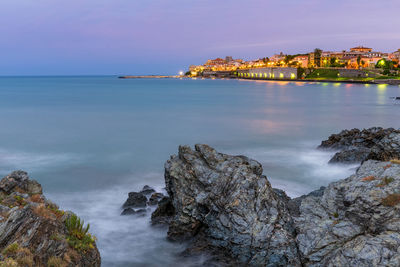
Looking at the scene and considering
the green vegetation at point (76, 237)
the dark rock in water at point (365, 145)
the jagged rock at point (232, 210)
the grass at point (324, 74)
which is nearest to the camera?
the green vegetation at point (76, 237)

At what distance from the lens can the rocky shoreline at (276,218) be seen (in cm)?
881

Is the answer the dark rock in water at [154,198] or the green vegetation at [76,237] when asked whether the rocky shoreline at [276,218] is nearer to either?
the dark rock in water at [154,198]

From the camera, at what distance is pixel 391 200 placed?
30.9 ft

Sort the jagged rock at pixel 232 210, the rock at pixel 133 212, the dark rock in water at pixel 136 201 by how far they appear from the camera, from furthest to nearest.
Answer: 1. the dark rock in water at pixel 136 201
2. the rock at pixel 133 212
3. the jagged rock at pixel 232 210

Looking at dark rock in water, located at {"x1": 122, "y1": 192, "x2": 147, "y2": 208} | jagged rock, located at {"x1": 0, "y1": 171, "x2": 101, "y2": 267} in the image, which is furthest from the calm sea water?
jagged rock, located at {"x1": 0, "y1": 171, "x2": 101, "y2": 267}

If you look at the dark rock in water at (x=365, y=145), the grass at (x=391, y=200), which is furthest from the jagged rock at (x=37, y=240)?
the dark rock in water at (x=365, y=145)

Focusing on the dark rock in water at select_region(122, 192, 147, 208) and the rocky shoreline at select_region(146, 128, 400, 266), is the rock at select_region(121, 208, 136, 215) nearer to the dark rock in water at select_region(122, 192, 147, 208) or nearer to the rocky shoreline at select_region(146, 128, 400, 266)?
the dark rock in water at select_region(122, 192, 147, 208)

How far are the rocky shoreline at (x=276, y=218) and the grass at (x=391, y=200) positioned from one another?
2 centimetres

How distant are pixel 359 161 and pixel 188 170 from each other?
34.0 ft

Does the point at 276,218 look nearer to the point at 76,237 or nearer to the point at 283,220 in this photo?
the point at 283,220

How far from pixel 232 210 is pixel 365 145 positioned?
14.4 metres

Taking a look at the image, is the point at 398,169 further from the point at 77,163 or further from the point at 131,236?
the point at 77,163

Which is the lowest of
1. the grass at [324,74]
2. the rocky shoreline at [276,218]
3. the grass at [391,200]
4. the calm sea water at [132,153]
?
the calm sea water at [132,153]

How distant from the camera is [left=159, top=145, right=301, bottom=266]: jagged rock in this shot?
9539mm
